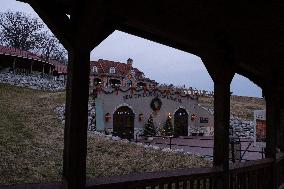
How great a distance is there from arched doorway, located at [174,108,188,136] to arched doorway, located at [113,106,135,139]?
186 inches

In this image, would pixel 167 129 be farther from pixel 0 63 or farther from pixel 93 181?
pixel 93 181

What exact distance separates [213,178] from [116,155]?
31.5ft

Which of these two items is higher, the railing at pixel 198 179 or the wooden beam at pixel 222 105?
the wooden beam at pixel 222 105

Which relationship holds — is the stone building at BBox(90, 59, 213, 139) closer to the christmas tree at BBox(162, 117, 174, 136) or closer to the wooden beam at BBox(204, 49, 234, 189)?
the christmas tree at BBox(162, 117, 174, 136)

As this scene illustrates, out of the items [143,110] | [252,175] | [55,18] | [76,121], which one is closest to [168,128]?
[143,110]

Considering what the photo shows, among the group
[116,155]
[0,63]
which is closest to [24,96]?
[0,63]

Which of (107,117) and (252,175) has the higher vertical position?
(107,117)

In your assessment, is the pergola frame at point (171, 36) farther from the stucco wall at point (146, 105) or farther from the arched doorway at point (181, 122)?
the arched doorway at point (181, 122)

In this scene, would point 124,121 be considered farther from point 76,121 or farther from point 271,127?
point 76,121

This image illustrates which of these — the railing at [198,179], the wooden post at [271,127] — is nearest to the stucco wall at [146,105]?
the railing at [198,179]

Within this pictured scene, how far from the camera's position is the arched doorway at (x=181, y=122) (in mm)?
30141

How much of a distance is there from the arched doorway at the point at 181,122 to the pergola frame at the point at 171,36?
23623 millimetres

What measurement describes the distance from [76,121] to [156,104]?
84.9 ft

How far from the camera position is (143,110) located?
91.8 ft
